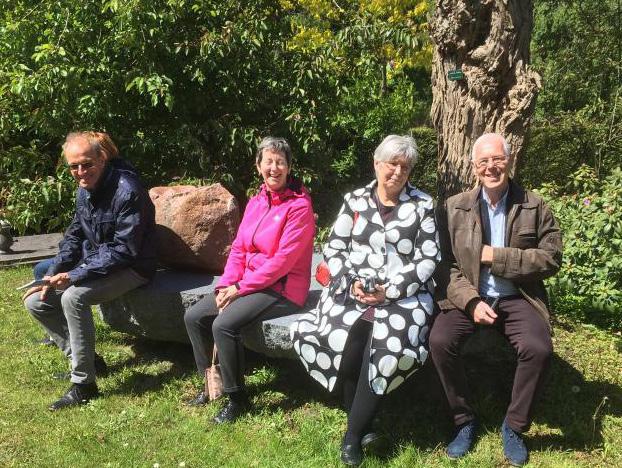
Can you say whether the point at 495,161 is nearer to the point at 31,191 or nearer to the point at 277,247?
the point at 277,247

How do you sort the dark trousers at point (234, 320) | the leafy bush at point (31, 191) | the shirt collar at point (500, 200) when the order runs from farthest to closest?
the leafy bush at point (31, 191) < the dark trousers at point (234, 320) < the shirt collar at point (500, 200)

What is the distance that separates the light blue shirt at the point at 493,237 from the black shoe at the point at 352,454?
1.01 m

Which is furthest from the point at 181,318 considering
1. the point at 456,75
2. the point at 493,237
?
the point at 456,75

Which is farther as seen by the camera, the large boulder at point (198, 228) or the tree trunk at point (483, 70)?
the large boulder at point (198, 228)

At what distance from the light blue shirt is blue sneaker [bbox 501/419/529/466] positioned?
0.66 meters

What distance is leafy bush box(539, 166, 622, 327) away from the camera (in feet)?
13.6

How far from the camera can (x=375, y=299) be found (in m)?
3.08

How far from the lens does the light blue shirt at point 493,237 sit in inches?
123

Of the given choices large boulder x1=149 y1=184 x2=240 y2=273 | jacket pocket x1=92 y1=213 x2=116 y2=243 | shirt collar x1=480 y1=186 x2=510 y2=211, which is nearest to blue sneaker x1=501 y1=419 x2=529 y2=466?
shirt collar x1=480 y1=186 x2=510 y2=211

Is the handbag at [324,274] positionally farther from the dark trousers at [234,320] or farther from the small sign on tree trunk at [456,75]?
the small sign on tree trunk at [456,75]

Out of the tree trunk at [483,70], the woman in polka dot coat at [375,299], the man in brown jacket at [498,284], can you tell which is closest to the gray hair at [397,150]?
the woman in polka dot coat at [375,299]

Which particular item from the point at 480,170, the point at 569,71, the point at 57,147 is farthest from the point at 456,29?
the point at 569,71

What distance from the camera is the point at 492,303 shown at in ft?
10.2

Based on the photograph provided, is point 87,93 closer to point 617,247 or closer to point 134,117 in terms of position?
point 134,117
